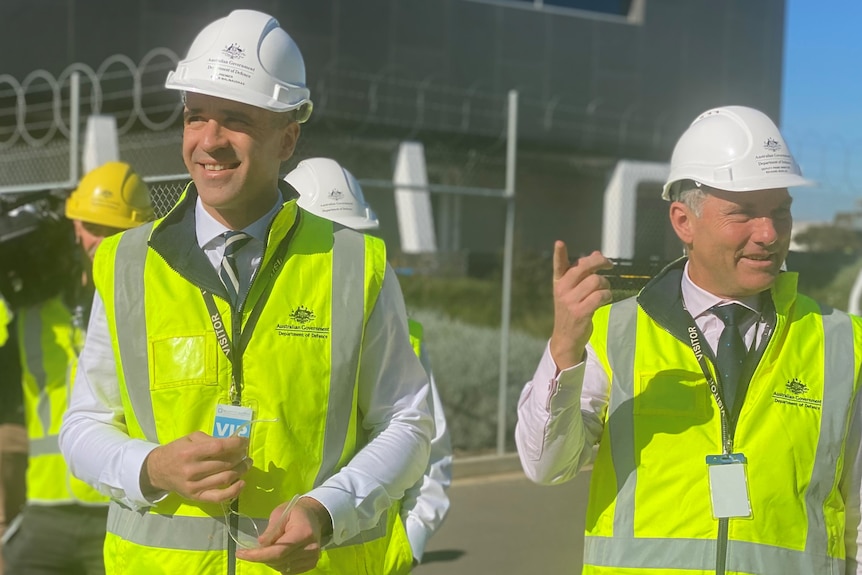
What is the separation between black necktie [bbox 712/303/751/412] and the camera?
2.62 metres

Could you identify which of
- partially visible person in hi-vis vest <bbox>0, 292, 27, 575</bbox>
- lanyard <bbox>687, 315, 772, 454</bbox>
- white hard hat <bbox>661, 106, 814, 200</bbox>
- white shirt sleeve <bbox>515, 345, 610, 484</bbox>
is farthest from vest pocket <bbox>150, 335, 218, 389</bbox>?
partially visible person in hi-vis vest <bbox>0, 292, 27, 575</bbox>

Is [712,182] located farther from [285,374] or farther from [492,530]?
[492,530]

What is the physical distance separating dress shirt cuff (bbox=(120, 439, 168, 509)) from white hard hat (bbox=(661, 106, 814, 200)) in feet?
4.88

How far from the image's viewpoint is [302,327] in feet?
8.06

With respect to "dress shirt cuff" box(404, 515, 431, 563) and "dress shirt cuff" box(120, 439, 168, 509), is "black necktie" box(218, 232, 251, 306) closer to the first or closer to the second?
"dress shirt cuff" box(120, 439, 168, 509)

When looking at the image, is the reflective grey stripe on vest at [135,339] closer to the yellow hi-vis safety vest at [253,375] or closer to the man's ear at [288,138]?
the yellow hi-vis safety vest at [253,375]

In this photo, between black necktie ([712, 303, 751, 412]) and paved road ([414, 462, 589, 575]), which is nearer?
black necktie ([712, 303, 751, 412])

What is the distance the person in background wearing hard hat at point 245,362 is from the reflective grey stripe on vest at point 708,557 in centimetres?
53

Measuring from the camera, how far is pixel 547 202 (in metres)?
17.1

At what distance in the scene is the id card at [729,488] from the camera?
252 centimetres

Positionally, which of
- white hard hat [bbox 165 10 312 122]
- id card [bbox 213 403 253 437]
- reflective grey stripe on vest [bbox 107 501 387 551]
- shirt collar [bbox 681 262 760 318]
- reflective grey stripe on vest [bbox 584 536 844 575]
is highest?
white hard hat [bbox 165 10 312 122]

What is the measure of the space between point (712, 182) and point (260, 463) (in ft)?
4.25

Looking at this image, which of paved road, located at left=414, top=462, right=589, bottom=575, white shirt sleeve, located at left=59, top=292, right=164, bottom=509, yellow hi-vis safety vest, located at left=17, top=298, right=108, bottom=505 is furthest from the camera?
paved road, located at left=414, top=462, right=589, bottom=575

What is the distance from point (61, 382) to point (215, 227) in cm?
193
